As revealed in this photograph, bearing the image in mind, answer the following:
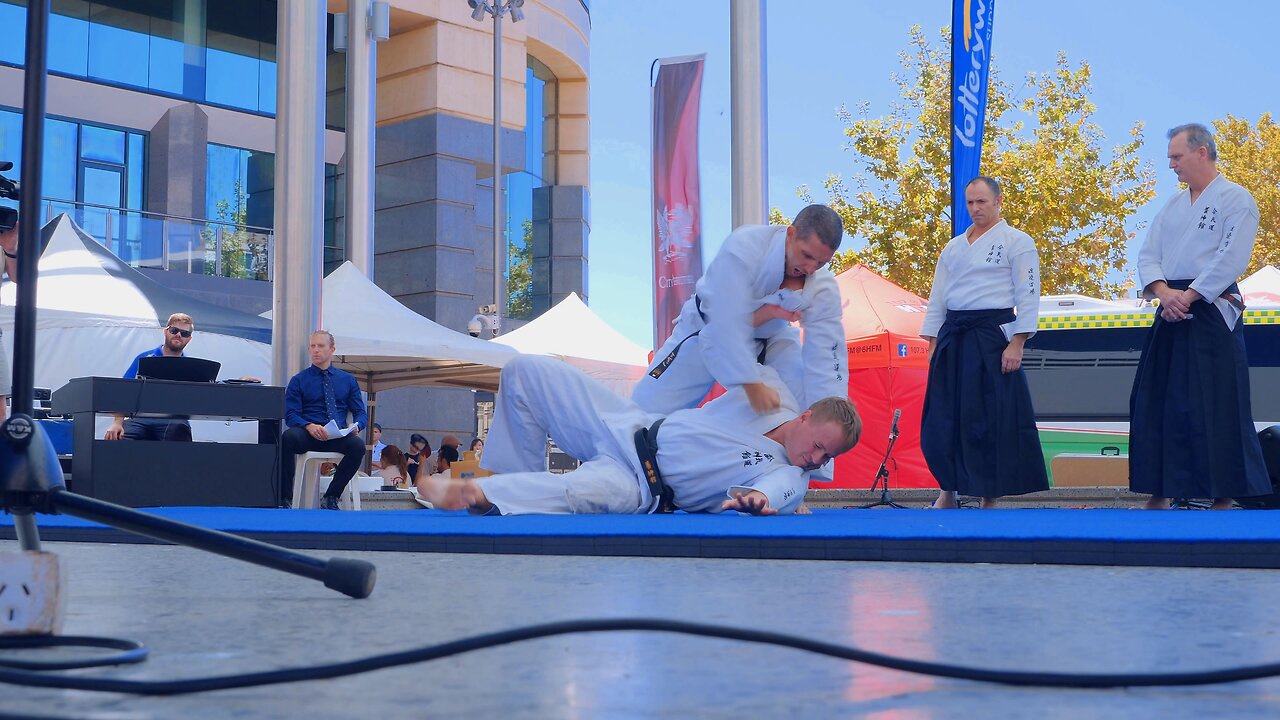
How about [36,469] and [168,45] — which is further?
[168,45]

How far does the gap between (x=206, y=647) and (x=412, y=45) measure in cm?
2448

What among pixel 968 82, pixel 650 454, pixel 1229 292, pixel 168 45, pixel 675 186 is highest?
pixel 168 45

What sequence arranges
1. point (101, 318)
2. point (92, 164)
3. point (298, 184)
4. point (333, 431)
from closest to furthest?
point (333, 431), point (298, 184), point (101, 318), point (92, 164)

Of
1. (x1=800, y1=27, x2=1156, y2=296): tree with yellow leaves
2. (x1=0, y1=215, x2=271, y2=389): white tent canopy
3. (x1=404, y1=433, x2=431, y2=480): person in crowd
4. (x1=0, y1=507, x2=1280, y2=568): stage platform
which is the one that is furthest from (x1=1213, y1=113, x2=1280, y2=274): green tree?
(x1=0, y1=507, x2=1280, y2=568): stage platform

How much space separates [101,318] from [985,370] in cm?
875

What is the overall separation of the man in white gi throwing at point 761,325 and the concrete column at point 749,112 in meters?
5.51

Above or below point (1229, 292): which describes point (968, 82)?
above

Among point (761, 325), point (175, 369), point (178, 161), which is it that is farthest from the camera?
point (178, 161)

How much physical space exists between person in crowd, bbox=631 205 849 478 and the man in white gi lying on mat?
0.17 meters

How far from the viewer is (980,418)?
22.2ft

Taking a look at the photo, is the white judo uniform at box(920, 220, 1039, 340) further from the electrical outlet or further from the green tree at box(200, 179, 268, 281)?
the green tree at box(200, 179, 268, 281)

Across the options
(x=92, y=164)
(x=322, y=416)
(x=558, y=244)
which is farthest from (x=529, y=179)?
(x=322, y=416)

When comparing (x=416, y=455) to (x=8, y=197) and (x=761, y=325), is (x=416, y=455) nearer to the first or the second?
(x=761, y=325)

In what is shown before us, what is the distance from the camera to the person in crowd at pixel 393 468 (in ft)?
46.8
